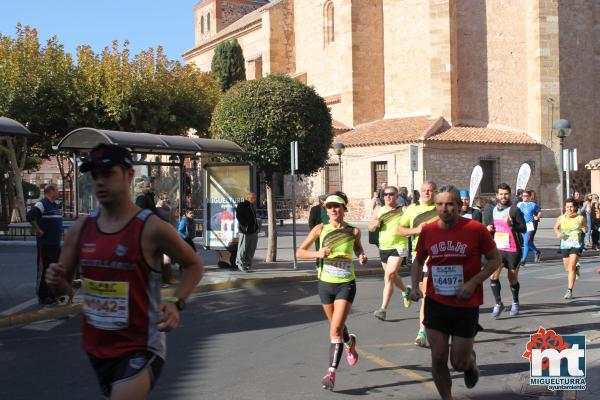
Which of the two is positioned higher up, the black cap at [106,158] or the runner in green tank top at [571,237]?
Answer: the black cap at [106,158]

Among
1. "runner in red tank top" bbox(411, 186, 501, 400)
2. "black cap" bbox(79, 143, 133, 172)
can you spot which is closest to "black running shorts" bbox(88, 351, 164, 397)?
"black cap" bbox(79, 143, 133, 172)

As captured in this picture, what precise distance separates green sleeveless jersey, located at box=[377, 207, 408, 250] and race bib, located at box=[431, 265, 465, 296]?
3654 mm

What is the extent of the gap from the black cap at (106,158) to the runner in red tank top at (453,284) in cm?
270

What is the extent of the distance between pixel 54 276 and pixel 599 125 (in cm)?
3782

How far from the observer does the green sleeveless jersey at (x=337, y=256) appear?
6.59 meters

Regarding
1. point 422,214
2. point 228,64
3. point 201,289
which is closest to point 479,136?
point 228,64

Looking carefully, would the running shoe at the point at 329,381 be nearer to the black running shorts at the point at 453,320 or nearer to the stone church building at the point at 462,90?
the black running shorts at the point at 453,320

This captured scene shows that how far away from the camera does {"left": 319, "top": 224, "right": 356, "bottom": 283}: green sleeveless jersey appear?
21.6 ft

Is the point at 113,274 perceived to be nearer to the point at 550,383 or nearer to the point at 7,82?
the point at 550,383

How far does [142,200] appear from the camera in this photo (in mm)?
12539

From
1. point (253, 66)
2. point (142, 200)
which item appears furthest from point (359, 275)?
point (253, 66)

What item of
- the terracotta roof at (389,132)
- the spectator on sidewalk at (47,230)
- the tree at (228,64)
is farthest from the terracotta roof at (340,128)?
the spectator on sidewalk at (47,230)

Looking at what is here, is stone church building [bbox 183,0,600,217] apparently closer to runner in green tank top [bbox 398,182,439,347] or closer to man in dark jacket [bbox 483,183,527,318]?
man in dark jacket [bbox 483,183,527,318]

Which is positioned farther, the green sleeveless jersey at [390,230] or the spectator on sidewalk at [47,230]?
the spectator on sidewalk at [47,230]
